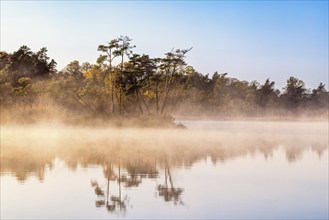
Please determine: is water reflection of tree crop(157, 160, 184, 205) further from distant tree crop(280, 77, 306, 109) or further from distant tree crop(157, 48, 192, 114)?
distant tree crop(280, 77, 306, 109)

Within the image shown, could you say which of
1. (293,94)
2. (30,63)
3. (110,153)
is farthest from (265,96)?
(110,153)

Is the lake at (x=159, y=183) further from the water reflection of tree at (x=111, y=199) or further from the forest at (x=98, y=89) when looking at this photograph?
the forest at (x=98, y=89)

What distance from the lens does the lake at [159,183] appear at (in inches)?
326

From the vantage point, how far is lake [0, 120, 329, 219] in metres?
8.29

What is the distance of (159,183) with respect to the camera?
11.1 metres

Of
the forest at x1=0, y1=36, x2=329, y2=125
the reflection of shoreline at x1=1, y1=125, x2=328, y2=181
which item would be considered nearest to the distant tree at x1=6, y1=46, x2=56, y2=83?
the forest at x1=0, y1=36, x2=329, y2=125

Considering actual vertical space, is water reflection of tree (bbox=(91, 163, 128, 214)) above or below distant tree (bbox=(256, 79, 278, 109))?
below

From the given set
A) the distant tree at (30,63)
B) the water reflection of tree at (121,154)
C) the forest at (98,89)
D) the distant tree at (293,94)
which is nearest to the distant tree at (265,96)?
the distant tree at (293,94)

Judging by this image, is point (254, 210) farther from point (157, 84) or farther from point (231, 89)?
point (231, 89)

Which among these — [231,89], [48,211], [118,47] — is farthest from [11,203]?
[231,89]

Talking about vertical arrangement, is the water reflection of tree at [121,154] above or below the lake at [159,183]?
above

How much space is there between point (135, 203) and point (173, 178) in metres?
2.99

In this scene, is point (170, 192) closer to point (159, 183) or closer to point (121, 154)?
point (159, 183)

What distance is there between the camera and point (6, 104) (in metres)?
31.2
